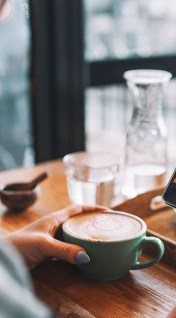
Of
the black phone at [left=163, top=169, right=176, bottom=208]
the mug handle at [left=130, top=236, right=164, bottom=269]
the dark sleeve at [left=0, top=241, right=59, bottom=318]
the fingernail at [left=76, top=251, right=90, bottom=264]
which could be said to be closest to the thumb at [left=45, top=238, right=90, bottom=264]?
the fingernail at [left=76, top=251, right=90, bottom=264]

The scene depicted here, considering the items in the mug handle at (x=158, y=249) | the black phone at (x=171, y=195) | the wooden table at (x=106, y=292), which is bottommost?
the wooden table at (x=106, y=292)

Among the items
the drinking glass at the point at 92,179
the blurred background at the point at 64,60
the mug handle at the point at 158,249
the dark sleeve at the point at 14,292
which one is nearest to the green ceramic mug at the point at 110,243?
the mug handle at the point at 158,249

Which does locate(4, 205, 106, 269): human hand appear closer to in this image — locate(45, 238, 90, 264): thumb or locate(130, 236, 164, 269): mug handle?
locate(45, 238, 90, 264): thumb

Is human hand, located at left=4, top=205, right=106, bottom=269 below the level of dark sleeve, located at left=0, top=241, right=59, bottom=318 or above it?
below

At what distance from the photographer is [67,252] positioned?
101 centimetres

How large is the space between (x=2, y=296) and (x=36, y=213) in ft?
3.08

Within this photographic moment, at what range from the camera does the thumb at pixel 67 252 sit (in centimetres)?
99

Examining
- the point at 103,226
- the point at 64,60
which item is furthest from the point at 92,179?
the point at 64,60

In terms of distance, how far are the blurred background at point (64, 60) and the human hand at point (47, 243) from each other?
1.52 m

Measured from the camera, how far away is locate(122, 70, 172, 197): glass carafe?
157 centimetres

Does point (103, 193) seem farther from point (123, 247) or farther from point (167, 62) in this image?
point (167, 62)

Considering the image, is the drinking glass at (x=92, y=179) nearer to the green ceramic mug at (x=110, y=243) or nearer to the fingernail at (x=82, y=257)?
the green ceramic mug at (x=110, y=243)

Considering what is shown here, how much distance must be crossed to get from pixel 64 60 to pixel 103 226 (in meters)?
1.69

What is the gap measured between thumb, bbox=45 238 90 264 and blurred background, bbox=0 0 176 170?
1620mm
